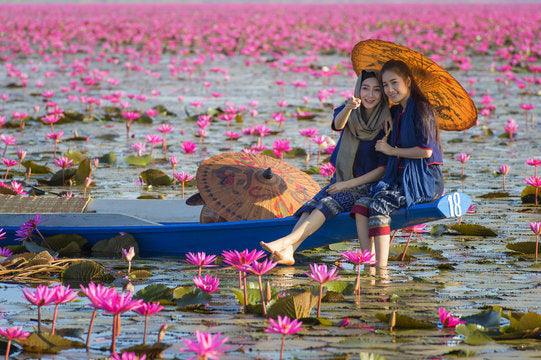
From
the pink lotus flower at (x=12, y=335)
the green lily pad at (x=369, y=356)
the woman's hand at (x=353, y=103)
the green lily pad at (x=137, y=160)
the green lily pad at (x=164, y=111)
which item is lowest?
the green lily pad at (x=369, y=356)

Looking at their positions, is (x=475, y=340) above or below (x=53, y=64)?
below

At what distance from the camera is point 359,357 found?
430 centimetres

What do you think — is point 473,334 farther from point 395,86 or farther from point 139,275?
point 395,86

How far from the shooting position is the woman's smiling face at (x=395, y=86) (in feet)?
20.5

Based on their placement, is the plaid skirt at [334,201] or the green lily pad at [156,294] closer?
the green lily pad at [156,294]

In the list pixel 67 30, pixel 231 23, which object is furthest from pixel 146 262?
pixel 231 23

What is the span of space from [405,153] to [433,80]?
485mm

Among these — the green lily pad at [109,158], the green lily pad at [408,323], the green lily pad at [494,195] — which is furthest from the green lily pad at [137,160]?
the green lily pad at [408,323]

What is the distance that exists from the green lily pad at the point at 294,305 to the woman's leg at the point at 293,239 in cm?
101

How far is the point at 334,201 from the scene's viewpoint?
6.23 m

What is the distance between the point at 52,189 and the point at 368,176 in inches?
128

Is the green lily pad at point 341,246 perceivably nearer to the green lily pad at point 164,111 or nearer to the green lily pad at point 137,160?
the green lily pad at point 137,160

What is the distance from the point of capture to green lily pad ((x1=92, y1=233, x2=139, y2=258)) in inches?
256

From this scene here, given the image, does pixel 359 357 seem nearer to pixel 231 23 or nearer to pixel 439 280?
pixel 439 280
